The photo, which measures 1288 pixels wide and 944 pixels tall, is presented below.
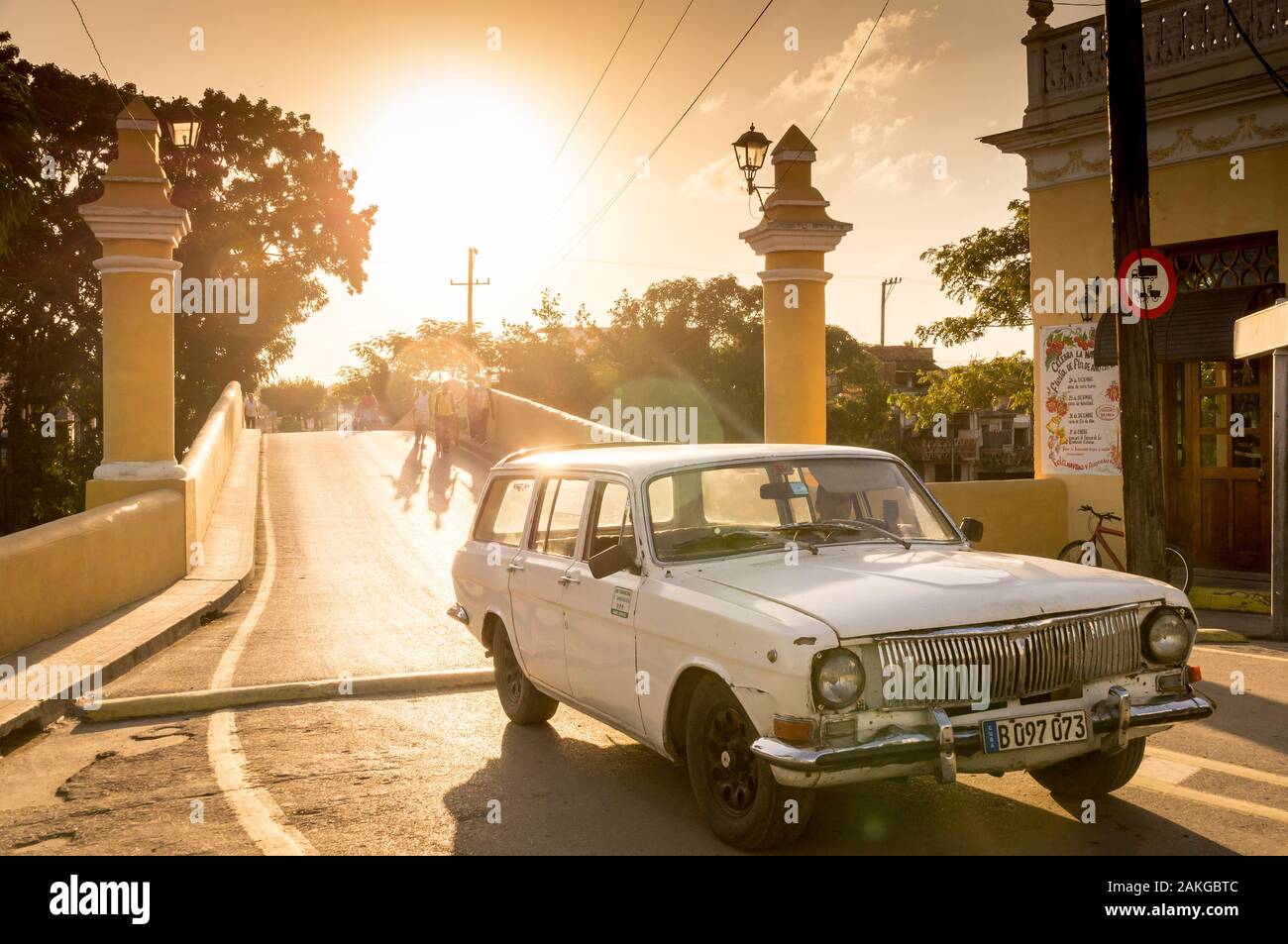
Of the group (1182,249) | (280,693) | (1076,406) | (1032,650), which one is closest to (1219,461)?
(1076,406)

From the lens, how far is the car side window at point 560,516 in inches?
246

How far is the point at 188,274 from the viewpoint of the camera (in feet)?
126

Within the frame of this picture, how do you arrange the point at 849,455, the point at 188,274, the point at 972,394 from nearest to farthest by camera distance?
1. the point at 849,455
2. the point at 972,394
3. the point at 188,274

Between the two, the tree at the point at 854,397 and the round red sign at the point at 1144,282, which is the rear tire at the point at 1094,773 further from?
the tree at the point at 854,397

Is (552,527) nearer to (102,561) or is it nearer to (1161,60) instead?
(102,561)

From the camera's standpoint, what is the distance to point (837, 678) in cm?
422

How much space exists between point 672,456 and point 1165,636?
250cm

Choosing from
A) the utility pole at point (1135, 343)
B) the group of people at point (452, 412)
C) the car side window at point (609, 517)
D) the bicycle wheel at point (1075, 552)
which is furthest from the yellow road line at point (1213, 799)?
the group of people at point (452, 412)

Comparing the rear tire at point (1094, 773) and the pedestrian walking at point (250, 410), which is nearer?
the rear tire at point (1094, 773)

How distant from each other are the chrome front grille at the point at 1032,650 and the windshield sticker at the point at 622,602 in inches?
56.4

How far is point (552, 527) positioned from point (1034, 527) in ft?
32.3

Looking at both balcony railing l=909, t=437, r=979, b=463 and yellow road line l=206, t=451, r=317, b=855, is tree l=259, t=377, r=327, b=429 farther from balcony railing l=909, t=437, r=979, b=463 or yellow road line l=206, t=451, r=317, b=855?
yellow road line l=206, t=451, r=317, b=855

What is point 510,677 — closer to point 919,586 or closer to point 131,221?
point 919,586
